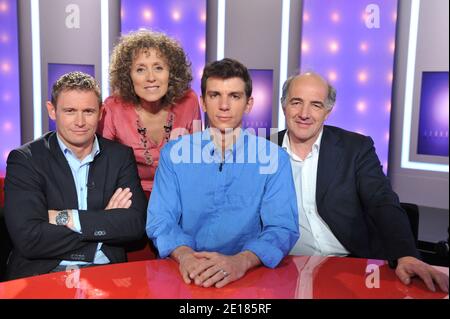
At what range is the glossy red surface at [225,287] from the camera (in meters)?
1.23

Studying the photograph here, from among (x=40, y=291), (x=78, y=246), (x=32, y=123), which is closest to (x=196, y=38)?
(x=32, y=123)

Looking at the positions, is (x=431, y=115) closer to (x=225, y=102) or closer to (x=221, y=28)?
(x=221, y=28)

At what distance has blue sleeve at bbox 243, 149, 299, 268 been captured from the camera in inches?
64.7

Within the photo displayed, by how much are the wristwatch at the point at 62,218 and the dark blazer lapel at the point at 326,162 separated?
1.09 m

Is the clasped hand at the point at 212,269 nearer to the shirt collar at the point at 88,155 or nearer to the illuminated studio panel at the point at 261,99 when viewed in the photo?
the shirt collar at the point at 88,155

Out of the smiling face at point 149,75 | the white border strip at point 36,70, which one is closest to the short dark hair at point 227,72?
the smiling face at point 149,75

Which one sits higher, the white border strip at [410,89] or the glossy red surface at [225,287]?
the white border strip at [410,89]

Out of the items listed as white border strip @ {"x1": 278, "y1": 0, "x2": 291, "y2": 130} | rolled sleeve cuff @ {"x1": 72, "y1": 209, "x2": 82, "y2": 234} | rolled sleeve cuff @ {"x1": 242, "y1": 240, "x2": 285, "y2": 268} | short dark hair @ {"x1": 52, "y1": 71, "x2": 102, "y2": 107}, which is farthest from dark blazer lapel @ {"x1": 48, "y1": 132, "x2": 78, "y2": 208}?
white border strip @ {"x1": 278, "y1": 0, "x2": 291, "y2": 130}

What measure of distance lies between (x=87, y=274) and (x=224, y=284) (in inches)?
15.5

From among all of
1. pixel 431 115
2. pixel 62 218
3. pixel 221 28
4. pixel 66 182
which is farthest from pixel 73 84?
pixel 431 115

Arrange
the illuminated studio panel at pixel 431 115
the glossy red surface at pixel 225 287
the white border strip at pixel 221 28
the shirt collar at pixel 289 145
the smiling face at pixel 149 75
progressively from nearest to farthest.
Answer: the glossy red surface at pixel 225 287
the shirt collar at pixel 289 145
the smiling face at pixel 149 75
the illuminated studio panel at pixel 431 115
the white border strip at pixel 221 28

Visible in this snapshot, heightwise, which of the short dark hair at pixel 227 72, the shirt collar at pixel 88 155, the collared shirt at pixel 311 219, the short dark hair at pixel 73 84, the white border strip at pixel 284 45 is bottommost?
the collared shirt at pixel 311 219

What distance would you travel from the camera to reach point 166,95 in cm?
279

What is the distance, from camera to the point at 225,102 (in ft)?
6.14
